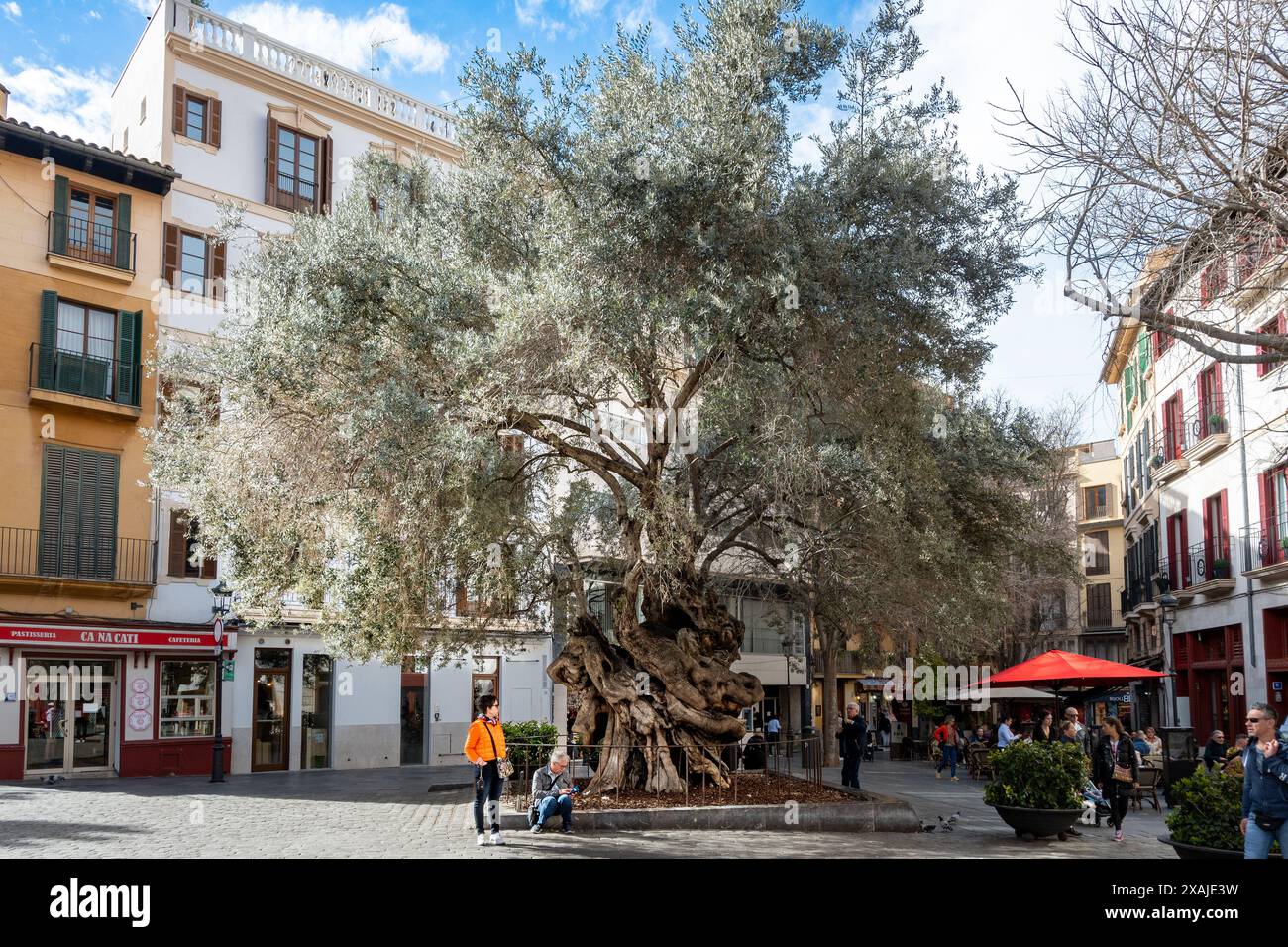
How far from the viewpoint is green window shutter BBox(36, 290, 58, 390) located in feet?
83.6

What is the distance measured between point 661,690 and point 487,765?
4.07 meters

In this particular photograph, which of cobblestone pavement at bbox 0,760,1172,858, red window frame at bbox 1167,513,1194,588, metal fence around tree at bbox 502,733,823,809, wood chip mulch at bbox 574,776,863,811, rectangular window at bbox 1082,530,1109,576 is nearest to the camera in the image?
cobblestone pavement at bbox 0,760,1172,858

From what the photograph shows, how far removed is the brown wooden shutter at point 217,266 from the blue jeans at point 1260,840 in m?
25.9

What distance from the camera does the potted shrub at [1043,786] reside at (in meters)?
14.9

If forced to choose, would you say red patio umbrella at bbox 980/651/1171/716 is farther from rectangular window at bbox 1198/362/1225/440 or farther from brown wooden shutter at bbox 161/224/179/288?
brown wooden shutter at bbox 161/224/179/288

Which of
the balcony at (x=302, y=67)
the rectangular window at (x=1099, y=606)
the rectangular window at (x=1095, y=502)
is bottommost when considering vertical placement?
the rectangular window at (x=1099, y=606)

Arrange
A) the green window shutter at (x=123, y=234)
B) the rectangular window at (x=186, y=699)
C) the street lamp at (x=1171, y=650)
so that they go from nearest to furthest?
1. the green window shutter at (x=123, y=234)
2. the rectangular window at (x=186, y=699)
3. the street lamp at (x=1171, y=650)

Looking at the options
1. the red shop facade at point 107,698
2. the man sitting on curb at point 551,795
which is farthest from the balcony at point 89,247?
the man sitting on curb at point 551,795

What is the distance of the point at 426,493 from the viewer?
14703 mm

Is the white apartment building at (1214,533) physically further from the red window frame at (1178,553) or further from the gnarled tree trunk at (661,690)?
the gnarled tree trunk at (661,690)

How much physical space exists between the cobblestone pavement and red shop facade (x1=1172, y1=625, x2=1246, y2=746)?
36.2ft

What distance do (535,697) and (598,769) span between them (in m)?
19.4

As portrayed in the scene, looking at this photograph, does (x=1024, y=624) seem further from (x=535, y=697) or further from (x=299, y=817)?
(x=299, y=817)

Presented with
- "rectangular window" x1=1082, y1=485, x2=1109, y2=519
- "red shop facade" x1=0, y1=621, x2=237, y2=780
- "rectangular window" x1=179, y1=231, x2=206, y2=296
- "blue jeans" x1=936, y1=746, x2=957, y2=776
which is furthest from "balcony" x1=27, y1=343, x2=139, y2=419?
"rectangular window" x1=1082, y1=485, x2=1109, y2=519
